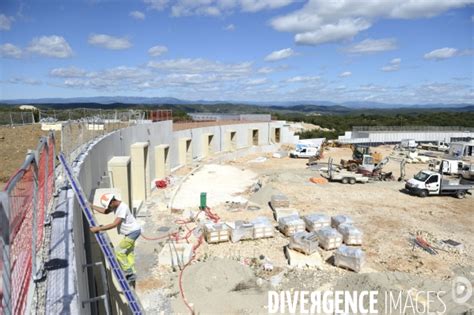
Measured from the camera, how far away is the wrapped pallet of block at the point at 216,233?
13625mm

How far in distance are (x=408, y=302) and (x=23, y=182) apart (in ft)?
33.2

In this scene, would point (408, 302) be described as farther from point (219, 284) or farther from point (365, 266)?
point (219, 284)

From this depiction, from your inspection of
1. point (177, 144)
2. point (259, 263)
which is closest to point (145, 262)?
point (259, 263)

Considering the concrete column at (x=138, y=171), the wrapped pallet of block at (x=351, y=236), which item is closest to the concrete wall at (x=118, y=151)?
the concrete column at (x=138, y=171)

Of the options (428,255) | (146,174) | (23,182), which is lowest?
(428,255)

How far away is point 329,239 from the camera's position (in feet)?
43.8

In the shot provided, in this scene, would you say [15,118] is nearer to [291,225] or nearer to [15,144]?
A: [15,144]

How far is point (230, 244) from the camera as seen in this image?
1373cm

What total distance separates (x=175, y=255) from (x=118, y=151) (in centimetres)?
637

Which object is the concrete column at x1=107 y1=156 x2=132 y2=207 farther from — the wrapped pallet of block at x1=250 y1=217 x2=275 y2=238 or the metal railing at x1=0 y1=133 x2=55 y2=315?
the metal railing at x1=0 y1=133 x2=55 y2=315

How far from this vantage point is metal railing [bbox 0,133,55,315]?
2475 millimetres

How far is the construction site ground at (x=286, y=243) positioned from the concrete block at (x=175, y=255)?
225 mm

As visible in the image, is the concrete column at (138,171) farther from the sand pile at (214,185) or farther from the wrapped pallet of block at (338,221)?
the wrapped pallet of block at (338,221)

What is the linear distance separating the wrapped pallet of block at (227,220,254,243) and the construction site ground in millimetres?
310
